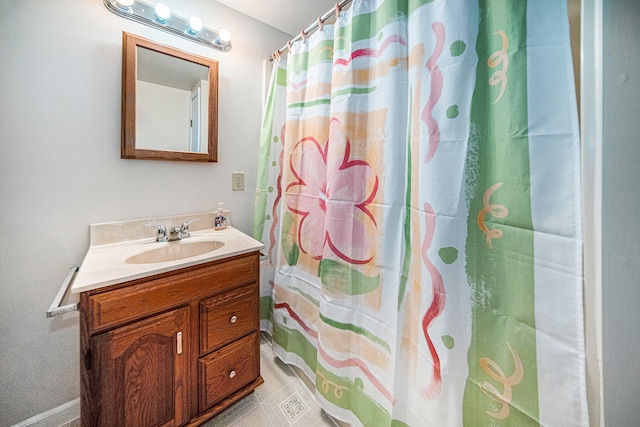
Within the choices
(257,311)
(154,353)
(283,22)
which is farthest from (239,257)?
(283,22)

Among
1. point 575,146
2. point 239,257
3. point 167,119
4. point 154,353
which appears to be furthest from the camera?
point 167,119

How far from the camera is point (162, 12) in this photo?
3.68 ft

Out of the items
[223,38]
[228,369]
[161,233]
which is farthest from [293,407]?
[223,38]

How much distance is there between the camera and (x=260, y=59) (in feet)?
5.08

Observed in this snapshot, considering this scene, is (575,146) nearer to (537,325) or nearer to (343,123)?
(537,325)

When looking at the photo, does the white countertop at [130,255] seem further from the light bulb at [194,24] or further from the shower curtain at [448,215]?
the light bulb at [194,24]

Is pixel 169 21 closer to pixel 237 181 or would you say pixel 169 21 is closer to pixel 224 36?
pixel 224 36

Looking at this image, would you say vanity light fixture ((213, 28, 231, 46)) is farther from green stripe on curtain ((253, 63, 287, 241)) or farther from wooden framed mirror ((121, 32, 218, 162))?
green stripe on curtain ((253, 63, 287, 241))

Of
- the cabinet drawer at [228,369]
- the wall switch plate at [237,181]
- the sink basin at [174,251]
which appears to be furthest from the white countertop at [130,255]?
the cabinet drawer at [228,369]

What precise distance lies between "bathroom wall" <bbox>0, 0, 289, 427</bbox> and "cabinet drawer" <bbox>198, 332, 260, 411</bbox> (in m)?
0.66

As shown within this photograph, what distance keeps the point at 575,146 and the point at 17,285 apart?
6.31 feet

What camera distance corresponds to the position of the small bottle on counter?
A: 141 centimetres

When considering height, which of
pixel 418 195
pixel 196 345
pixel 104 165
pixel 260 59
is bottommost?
pixel 196 345

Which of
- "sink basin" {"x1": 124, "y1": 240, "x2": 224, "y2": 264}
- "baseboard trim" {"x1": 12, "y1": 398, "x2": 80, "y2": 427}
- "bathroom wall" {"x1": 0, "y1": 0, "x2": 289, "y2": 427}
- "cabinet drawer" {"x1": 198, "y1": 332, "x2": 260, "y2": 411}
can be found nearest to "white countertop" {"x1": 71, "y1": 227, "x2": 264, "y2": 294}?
"sink basin" {"x1": 124, "y1": 240, "x2": 224, "y2": 264}
